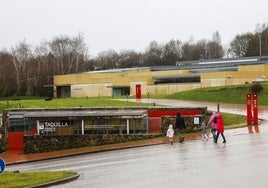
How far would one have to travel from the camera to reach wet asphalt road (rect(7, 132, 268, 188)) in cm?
1393

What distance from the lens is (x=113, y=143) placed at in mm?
30719

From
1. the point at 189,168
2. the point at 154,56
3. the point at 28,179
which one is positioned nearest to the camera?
the point at 189,168

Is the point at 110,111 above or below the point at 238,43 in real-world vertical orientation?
below

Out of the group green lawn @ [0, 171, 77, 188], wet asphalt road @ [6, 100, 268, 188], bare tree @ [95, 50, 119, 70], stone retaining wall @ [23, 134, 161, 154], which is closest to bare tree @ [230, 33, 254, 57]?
bare tree @ [95, 50, 119, 70]

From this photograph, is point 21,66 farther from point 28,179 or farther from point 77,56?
point 28,179

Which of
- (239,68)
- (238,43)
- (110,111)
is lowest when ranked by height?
(110,111)

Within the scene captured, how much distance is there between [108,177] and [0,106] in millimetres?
32512

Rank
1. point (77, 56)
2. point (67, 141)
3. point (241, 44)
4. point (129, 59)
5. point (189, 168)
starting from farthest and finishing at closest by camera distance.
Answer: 1. point (129, 59)
2. point (241, 44)
3. point (77, 56)
4. point (67, 141)
5. point (189, 168)

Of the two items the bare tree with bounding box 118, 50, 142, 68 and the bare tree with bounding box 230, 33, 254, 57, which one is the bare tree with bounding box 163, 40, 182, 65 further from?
the bare tree with bounding box 230, 33, 254, 57

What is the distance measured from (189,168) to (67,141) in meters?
16.7

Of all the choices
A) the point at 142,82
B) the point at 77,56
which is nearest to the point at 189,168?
the point at 142,82

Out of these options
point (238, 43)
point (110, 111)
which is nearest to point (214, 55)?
point (238, 43)

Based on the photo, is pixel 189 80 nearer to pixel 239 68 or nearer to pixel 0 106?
pixel 239 68

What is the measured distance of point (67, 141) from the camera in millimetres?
31797
